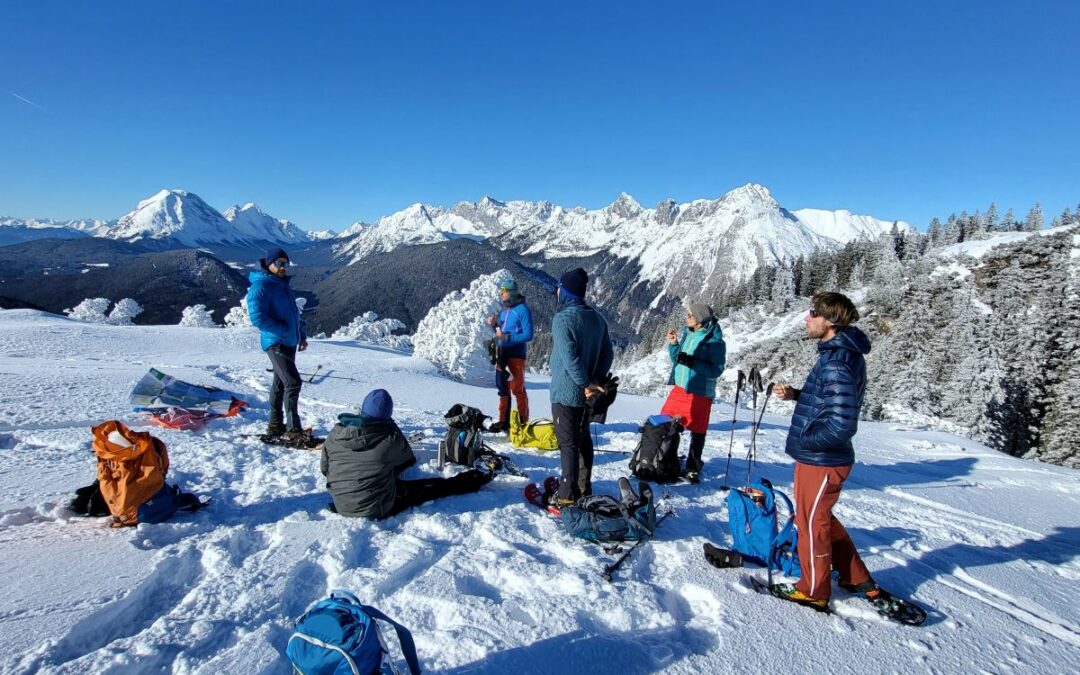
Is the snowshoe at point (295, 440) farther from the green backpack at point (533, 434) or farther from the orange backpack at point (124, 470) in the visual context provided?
the green backpack at point (533, 434)

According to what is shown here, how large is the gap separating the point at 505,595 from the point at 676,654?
115 cm

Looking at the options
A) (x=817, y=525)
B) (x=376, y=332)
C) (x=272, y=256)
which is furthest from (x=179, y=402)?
(x=376, y=332)

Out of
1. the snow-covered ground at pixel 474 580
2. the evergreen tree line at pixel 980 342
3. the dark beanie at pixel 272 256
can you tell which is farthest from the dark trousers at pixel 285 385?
the evergreen tree line at pixel 980 342

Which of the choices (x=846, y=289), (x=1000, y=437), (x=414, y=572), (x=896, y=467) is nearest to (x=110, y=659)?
(x=414, y=572)

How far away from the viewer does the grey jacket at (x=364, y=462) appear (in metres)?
4.26

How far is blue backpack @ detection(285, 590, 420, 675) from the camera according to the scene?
209 centimetres

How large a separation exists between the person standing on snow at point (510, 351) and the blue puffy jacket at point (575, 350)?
2768 millimetres

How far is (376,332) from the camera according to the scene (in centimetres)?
4406

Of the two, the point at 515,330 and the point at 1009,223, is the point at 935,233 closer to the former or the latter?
the point at 1009,223

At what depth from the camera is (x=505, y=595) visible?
334 centimetres

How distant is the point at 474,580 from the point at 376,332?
4306cm

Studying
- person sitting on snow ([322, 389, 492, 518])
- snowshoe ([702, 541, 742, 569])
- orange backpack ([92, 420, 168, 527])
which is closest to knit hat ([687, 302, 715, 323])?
snowshoe ([702, 541, 742, 569])

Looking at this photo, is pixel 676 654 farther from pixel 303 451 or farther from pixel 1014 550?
pixel 303 451

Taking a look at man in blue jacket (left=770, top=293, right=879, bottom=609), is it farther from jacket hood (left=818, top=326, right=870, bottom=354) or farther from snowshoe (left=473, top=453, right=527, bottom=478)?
snowshoe (left=473, top=453, right=527, bottom=478)
